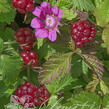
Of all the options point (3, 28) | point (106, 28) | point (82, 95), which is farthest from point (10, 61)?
point (106, 28)

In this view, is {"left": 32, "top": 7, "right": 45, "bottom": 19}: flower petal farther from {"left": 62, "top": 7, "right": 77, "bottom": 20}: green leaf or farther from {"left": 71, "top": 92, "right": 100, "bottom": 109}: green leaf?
{"left": 71, "top": 92, "right": 100, "bottom": 109}: green leaf

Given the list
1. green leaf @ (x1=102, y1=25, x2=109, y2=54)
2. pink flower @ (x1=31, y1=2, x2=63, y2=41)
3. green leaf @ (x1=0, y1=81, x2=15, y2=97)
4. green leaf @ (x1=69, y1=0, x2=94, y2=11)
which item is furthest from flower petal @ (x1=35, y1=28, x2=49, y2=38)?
green leaf @ (x1=0, y1=81, x2=15, y2=97)

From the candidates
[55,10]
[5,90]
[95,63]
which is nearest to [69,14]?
[55,10]

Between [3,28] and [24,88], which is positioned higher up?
[3,28]

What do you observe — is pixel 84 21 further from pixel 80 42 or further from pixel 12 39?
pixel 12 39

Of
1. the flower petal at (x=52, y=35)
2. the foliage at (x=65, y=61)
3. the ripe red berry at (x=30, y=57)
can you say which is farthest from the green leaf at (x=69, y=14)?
the ripe red berry at (x=30, y=57)

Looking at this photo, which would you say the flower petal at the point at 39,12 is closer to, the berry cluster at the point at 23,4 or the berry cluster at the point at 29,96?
the berry cluster at the point at 23,4
